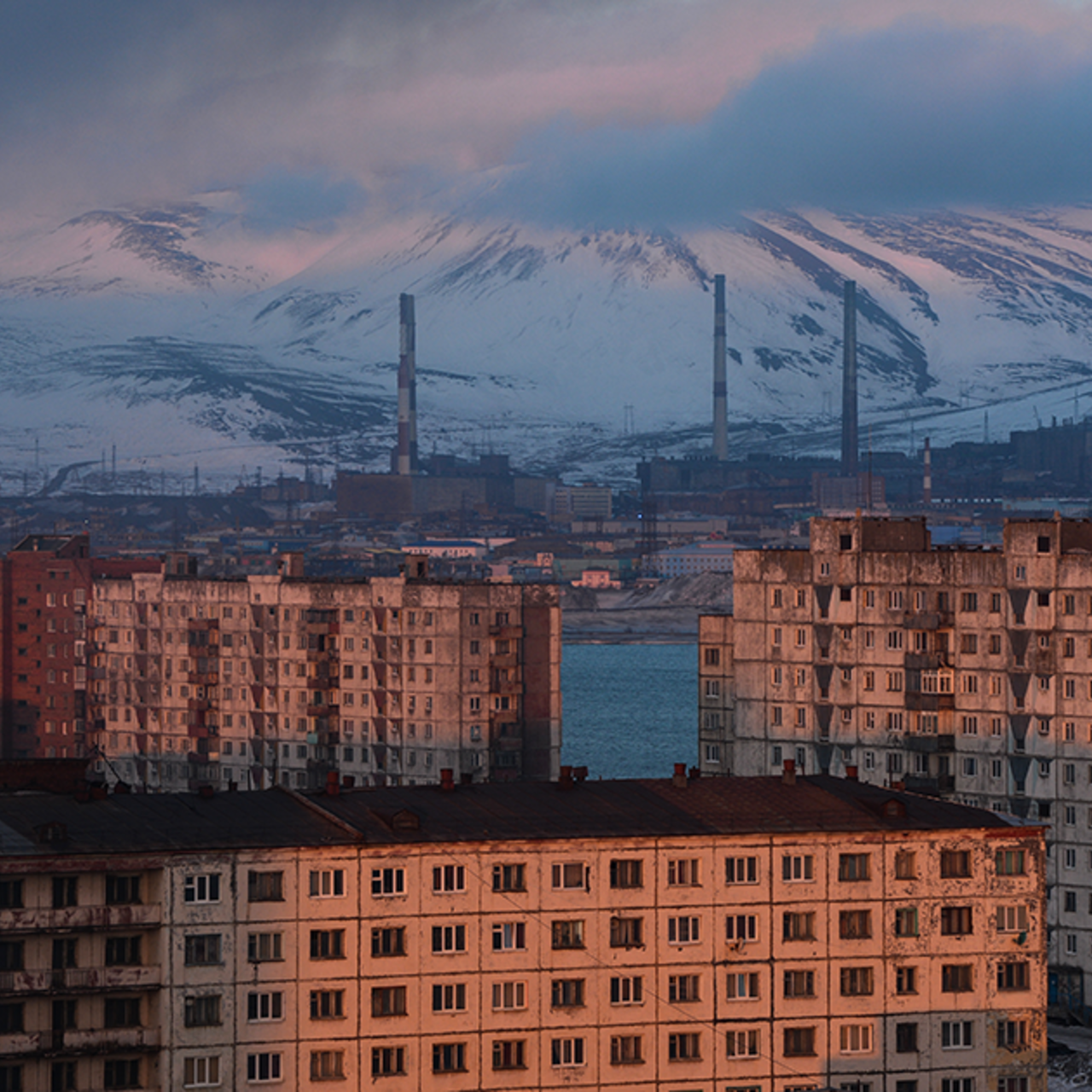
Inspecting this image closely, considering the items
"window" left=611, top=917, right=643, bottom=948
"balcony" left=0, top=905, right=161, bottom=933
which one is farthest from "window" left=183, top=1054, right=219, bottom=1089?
"window" left=611, top=917, right=643, bottom=948

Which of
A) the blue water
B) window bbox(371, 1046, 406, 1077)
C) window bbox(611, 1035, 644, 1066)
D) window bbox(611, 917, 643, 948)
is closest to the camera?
window bbox(371, 1046, 406, 1077)

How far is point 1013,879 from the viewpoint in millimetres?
27781

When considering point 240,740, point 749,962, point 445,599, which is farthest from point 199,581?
point 749,962

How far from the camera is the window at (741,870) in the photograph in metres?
27.0

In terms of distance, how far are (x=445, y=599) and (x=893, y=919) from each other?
32.6m

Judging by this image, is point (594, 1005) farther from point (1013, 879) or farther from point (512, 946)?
point (1013, 879)

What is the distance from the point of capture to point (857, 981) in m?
27.2

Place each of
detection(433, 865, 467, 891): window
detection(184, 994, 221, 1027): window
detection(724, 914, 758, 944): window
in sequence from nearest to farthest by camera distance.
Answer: detection(184, 994, 221, 1027): window
detection(433, 865, 467, 891): window
detection(724, 914, 758, 944): window

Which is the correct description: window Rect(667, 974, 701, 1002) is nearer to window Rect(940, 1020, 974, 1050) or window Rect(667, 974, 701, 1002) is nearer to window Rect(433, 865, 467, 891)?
window Rect(433, 865, 467, 891)

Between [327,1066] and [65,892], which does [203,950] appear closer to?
[65,892]

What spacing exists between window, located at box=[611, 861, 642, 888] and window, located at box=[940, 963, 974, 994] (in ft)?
12.5

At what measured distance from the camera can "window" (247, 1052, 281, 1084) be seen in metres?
25.1

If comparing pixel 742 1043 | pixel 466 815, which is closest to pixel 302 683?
pixel 466 815

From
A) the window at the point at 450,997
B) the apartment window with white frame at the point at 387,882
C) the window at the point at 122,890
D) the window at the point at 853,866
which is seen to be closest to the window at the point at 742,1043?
the window at the point at 853,866
